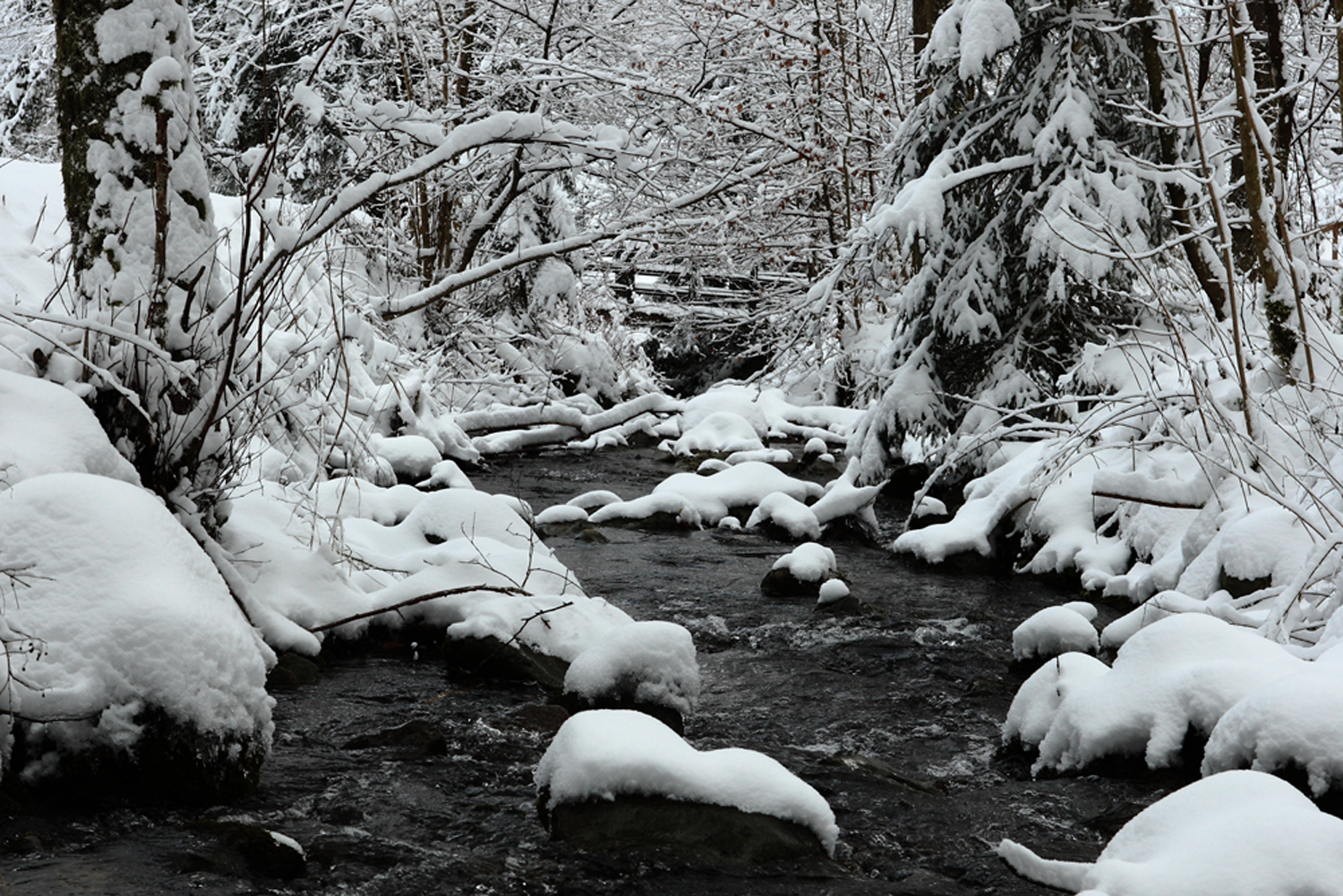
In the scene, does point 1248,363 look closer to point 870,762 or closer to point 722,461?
point 870,762

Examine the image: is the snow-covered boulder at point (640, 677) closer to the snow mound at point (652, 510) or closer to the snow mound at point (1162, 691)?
the snow mound at point (1162, 691)

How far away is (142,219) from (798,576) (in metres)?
4.35

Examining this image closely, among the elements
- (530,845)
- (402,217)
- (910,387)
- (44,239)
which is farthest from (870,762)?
(402,217)

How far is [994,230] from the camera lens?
409 inches

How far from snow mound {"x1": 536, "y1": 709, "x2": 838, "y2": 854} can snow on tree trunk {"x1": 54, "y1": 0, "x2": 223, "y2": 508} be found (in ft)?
7.72

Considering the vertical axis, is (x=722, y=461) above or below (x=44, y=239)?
below

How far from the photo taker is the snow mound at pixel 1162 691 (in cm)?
430

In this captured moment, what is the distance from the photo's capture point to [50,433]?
4.88 m

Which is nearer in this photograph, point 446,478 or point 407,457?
point 446,478

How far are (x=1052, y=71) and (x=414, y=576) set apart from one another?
701 centimetres

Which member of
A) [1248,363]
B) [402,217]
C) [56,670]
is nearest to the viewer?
[56,670]

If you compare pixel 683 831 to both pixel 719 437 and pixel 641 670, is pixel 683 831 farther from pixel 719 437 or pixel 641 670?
pixel 719 437

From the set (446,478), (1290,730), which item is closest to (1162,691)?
Result: (1290,730)

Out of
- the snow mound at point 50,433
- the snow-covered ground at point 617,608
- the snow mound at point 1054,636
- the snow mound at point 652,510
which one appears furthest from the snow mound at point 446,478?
the snow mound at point 1054,636
